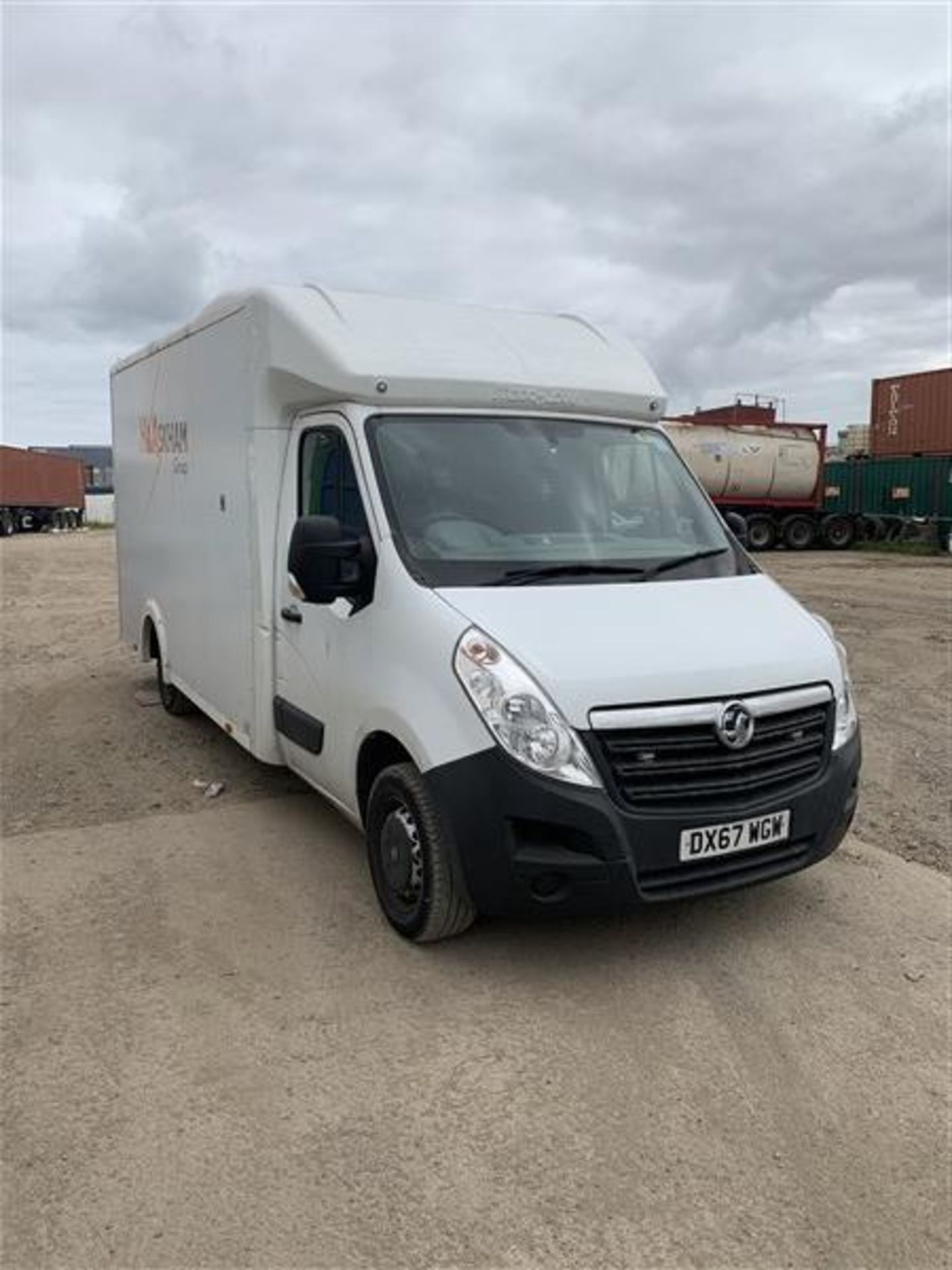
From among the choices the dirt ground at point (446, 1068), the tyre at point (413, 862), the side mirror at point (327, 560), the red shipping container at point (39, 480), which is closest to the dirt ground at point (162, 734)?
the dirt ground at point (446, 1068)

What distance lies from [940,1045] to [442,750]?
6.49 ft

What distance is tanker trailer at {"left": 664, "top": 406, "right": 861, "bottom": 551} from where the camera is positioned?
26266 mm

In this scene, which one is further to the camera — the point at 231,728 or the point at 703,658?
the point at 231,728

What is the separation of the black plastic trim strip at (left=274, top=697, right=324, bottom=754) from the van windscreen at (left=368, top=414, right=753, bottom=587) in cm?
110

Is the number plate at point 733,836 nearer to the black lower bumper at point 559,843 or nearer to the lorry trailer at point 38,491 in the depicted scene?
the black lower bumper at point 559,843

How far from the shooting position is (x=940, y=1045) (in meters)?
3.54

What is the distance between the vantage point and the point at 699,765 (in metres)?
3.66

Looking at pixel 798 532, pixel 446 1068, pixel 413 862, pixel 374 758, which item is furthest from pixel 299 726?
pixel 798 532

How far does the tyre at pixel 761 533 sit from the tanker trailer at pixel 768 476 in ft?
0.06

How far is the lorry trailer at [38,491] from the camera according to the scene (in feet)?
141

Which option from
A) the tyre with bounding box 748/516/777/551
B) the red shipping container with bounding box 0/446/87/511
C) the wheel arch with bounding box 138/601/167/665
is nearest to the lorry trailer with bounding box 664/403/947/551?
the tyre with bounding box 748/516/777/551

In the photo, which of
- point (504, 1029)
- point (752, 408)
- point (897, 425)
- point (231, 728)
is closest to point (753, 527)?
point (897, 425)

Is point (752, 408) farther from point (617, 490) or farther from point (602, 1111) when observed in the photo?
point (602, 1111)

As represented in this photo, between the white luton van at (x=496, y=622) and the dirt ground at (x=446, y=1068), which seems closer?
the dirt ground at (x=446, y=1068)
